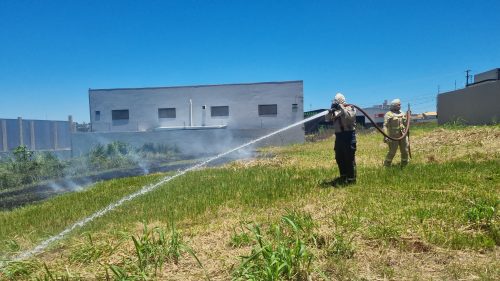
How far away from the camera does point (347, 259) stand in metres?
3.79

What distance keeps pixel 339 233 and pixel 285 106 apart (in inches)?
1107

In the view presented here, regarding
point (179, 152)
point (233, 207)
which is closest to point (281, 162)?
point (233, 207)

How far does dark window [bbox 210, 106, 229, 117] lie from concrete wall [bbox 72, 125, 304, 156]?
2.99 metres

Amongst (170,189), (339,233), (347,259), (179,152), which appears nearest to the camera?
(347,259)

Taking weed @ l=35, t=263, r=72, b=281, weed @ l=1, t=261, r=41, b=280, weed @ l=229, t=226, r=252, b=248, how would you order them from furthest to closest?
weed @ l=229, t=226, r=252, b=248
weed @ l=1, t=261, r=41, b=280
weed @ l=35, t=263, r=72, b=281

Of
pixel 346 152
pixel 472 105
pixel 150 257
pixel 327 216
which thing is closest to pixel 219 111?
pixel 472 105

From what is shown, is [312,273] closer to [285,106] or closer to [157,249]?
[157,249]

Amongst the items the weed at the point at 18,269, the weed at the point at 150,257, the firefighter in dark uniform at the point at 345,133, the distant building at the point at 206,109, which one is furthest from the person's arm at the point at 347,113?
the distant building at the point at 206,109

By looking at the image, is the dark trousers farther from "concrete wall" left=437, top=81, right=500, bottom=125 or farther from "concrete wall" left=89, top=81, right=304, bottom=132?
"concrete wall" left=89, top=81, right=304, bottom=132

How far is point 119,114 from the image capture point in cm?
3347

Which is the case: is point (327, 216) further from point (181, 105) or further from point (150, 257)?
point (181, 105)

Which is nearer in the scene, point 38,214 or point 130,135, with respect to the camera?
point 38,214

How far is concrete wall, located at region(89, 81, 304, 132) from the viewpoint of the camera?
32531 millimetres

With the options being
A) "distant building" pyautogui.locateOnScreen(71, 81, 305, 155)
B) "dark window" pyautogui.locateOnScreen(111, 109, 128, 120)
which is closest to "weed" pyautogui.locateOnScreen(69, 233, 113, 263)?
"distant building" pyautogui.locateOnScreen(71, 81, 305, 155)
